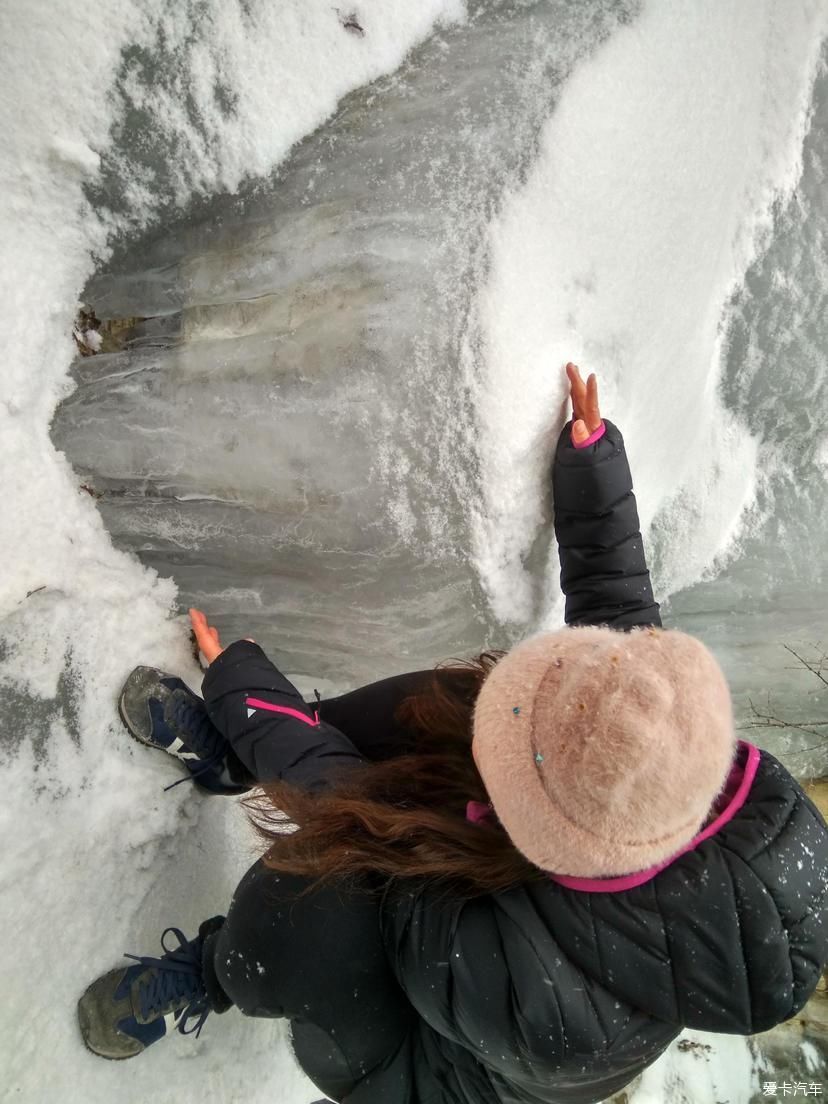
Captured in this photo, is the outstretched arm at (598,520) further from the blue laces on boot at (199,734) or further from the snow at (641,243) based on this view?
the blue laces on boot at (199,734)

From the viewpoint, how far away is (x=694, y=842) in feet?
2.67

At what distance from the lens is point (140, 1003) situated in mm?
1394

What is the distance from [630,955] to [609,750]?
0.92 ft

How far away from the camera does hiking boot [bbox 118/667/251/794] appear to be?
60.1 inches

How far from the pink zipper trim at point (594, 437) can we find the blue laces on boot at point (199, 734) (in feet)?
3.19

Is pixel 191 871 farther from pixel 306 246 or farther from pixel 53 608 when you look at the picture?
pixel 306 246

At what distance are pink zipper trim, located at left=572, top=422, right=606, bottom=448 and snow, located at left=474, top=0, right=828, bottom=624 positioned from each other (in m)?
0.07

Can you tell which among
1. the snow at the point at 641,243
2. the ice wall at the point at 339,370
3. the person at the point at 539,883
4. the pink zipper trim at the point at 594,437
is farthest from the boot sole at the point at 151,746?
the pink zipper trim at the point at 594,437

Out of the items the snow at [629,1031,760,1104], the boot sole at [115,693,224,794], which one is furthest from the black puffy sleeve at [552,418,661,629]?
the snow at [629,1031,760,1104]

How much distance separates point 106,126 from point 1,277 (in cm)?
35

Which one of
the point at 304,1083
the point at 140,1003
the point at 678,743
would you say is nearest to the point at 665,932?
the point at 678,743

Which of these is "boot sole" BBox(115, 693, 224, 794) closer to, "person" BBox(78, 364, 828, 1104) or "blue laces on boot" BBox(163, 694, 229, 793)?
"blue laces on boot" BBox(163, 694, 229, 793)

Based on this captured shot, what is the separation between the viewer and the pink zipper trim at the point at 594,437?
124 centimetres

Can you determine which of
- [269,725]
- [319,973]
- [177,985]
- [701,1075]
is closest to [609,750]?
[319,973]
